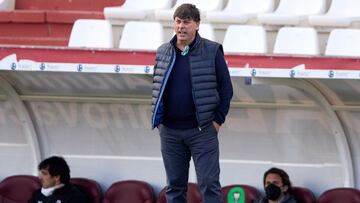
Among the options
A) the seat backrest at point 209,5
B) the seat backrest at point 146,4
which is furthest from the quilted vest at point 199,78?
the seat backrest at point 146,4

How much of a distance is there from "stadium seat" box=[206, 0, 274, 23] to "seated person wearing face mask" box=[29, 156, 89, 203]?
1.79 metres

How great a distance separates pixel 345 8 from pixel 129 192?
2344 millimetres

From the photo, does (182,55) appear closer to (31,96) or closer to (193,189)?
(193,189)

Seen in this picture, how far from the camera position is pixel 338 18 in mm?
8797

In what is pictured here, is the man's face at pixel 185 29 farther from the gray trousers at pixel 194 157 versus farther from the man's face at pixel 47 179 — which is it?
the man's face at pixel 47 179

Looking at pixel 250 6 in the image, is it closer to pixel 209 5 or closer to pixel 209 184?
pixel 209 5

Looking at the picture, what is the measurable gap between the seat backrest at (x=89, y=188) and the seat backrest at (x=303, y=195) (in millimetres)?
1604

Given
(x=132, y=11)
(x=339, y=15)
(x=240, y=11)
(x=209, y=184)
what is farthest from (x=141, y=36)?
(x=209, y=184)

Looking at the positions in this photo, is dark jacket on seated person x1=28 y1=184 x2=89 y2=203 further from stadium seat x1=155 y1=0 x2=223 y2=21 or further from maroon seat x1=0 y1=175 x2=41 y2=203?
stadium seat x1=155 y1=0 x2=223 y2=21

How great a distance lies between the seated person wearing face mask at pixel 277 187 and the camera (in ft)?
26.6

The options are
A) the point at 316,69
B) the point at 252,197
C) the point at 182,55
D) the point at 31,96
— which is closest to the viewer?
the point at 182,55

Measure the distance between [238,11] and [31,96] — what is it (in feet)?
6.36

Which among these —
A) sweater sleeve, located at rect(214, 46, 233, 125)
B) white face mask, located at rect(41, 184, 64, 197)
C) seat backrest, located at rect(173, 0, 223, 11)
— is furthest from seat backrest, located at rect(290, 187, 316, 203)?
sweater sleeve, located at rect(214, 46, 233, 125)

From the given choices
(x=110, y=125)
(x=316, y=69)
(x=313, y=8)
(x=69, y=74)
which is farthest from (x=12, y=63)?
(x=313, y=8)
